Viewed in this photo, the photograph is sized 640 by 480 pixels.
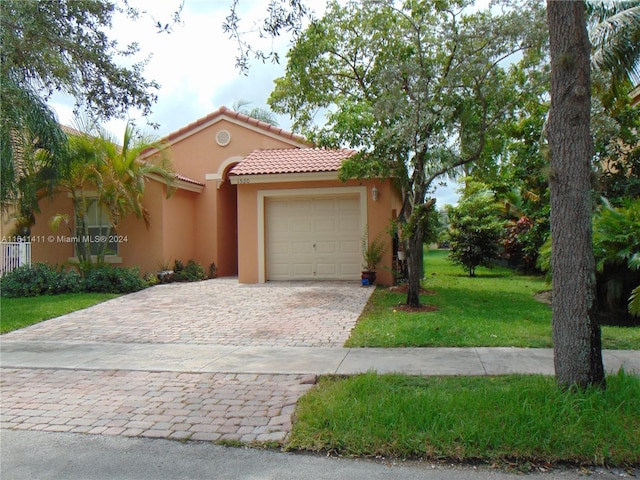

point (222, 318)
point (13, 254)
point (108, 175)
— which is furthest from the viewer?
point (13, 254)

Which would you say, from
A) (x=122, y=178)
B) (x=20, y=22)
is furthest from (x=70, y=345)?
(x=122, y=178)

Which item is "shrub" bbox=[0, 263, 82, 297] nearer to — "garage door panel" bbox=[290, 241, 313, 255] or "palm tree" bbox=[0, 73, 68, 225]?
"palm tree" bbox=[0, 73, 68, 225]

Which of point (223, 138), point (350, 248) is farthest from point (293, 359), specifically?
point (223, 138)

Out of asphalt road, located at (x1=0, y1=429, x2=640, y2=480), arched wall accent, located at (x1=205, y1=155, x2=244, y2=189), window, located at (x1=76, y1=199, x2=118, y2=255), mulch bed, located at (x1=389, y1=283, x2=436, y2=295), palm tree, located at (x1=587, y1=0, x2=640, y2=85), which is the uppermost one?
palm tree, located at (x1=587, y1=0, x2=640, y2=85)

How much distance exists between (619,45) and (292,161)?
8.81m

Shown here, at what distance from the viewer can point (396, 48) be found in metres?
11.0

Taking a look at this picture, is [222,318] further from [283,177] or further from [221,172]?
[221,172]

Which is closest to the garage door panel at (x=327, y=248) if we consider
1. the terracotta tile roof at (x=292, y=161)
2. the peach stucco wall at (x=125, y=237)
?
the terracotta tile roof at (x=292, y=161)

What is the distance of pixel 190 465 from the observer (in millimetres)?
3900

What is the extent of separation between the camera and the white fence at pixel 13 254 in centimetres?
1628

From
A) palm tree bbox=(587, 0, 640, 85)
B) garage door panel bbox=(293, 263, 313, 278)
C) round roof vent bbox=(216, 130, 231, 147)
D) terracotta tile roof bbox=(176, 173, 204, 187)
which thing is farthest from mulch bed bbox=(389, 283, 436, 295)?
round roof vent bbox=(216, 130, 231, 147)

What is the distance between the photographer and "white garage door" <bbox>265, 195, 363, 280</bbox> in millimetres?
14750

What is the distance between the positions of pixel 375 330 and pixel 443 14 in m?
6.56

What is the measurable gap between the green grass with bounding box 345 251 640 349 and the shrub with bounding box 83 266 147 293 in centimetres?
662
